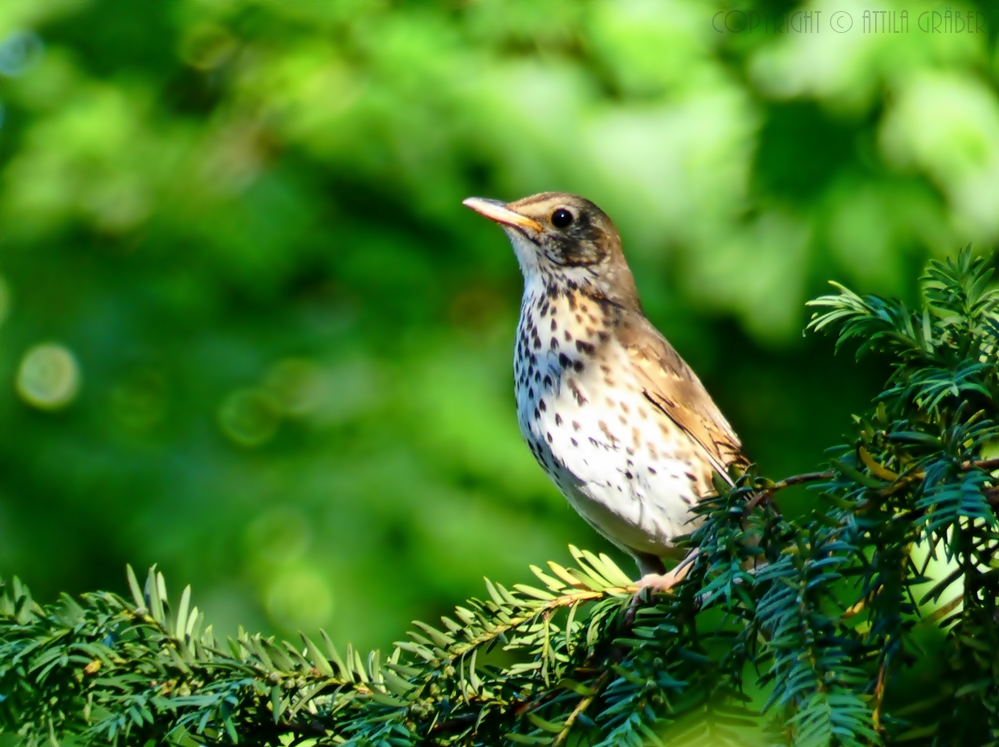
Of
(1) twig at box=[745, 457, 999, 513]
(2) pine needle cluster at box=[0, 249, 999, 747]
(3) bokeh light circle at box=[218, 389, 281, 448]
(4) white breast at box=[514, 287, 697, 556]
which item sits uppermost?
(3) bokeh light circle at box=[218, 389, 281, 448]

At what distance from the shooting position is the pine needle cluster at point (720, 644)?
1121mm

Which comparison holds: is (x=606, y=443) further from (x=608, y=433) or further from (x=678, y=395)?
(x=678, y=395)

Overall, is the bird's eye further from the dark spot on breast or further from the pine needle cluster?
the pine needle cluster

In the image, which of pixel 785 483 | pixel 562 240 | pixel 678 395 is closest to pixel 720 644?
pixel 785 483

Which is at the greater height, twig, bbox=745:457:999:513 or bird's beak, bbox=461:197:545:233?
bird's beak, bbox=461:197:545:233

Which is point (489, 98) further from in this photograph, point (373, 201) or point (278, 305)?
point (278, 305)

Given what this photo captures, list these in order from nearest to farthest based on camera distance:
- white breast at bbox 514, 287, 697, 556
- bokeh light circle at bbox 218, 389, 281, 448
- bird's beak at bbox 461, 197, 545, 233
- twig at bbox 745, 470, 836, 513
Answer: twig at bbox 745, 470, 836, 513, white breast at bbox 514, 287, 697, 556, bird's beak at bbox 461, 197, 545, 233, bokeh light circle at bbox 218, 389, 281, 448

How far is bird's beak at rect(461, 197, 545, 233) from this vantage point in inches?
109

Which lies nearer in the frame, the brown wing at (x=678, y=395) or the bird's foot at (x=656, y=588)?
the bird's foot at (x=656, y=588)

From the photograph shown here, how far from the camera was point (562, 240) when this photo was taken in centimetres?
284

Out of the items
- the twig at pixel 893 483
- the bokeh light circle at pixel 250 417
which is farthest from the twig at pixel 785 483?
the bokeh light circle at pixel 250 417

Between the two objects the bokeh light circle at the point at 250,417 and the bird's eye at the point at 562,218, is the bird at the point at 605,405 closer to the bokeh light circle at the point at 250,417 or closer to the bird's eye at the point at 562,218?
the bird's eye at the point at 562,218

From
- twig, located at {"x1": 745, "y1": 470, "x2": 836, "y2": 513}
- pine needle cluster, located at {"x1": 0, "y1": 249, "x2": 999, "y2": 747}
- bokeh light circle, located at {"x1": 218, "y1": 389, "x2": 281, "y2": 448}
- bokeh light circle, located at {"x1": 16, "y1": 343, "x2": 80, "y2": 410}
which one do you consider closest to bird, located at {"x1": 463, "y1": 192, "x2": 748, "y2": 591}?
pine needle cluster, located at {"x1": 0, "y1": 249, "x2": 999, "y2": 747}

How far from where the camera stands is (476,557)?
3242 mm
